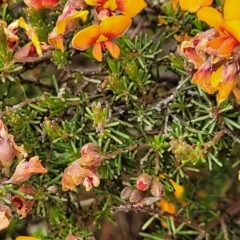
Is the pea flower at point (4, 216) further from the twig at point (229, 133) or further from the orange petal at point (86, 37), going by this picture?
the twig at point (229, 133)

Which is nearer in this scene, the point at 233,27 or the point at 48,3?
the point at 233,27

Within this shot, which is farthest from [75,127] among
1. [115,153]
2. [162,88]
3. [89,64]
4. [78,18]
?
[89,64]

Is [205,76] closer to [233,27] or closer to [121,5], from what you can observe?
[233,27]

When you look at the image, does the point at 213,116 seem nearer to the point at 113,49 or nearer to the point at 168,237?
the point at 113,49

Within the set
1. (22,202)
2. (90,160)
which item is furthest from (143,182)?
(22,202)

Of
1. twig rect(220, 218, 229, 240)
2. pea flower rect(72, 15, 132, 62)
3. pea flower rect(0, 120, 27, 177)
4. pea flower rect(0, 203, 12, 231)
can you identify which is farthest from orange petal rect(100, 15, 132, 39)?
twig rect(220, 218, 229, 240)

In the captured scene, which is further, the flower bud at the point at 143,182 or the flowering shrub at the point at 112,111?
the flower bud at the point at 143,182

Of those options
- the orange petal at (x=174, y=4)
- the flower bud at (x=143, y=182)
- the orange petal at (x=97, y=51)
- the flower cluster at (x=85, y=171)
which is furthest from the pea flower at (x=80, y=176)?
the orange petal at (x=174, y=4)

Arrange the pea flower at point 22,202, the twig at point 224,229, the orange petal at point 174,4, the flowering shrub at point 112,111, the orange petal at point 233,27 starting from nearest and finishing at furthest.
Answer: the orange petal at point 233,27
the flowering shrub at point 112,111
the pea flower at point 22,202
the orange petal at point 174,4
the twig at point 224,229
